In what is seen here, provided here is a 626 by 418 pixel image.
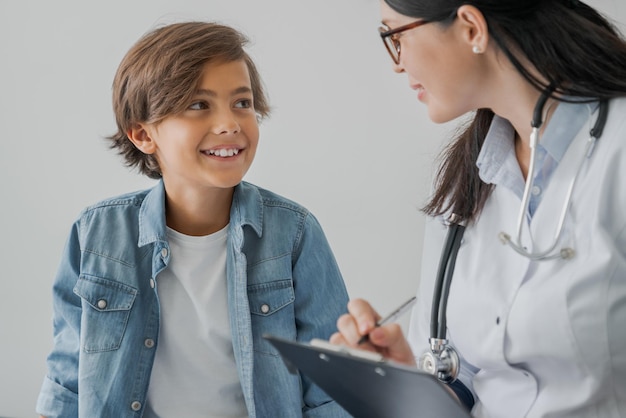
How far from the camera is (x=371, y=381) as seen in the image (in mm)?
945

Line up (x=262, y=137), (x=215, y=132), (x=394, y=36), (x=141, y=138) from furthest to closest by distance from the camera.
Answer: (x=262, y=137) → (x=141, y=138) → (x=215, y=132) → (x=394, y=36)

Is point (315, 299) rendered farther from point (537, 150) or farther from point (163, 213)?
point (537, 150)

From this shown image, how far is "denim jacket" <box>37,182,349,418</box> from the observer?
1457 mm

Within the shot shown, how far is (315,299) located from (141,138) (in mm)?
477

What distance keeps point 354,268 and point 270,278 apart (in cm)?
63

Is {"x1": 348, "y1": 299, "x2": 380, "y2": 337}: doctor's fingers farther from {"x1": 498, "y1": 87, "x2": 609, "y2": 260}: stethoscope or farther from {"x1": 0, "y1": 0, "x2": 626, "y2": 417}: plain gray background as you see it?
{"x1": 0, "y1": 0, "x2": 626, "y2": 417}: plain gray background

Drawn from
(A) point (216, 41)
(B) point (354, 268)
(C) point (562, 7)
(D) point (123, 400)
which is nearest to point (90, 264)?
(D) point (123, 400)

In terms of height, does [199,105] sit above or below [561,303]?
above

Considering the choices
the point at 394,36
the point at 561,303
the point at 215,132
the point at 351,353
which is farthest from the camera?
the point at 215,132

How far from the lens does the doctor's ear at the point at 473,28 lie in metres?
1.08

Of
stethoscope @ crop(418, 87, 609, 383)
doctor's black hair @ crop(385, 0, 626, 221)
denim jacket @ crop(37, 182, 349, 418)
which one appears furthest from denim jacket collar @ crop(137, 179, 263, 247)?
doctor's black hair @ crop(385, 0, 626, 221)

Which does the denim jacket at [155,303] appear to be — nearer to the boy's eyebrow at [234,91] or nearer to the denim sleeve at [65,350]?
the denim sleeve at [65,350]

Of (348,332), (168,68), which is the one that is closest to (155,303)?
(168,68)

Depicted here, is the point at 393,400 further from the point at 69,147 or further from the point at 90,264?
the point at 69,147
